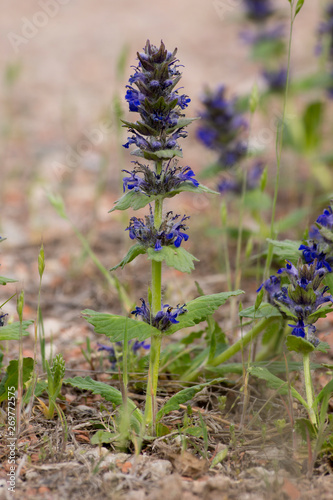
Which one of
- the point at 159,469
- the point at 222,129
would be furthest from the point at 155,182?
the point at 222,129

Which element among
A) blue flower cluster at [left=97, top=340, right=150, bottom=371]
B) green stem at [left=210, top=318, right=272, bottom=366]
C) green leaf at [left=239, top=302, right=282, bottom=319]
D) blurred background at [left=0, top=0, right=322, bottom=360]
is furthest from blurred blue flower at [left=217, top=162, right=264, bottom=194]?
green leaf at [left=239, top=302, right=282, bottom=319]

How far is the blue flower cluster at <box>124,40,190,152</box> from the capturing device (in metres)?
2.26

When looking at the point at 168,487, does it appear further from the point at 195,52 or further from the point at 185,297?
the point at 195,52

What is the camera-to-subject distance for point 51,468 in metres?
2.14

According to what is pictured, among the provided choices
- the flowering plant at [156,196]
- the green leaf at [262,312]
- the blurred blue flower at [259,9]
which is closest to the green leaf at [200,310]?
the flowering plant at [156,196]

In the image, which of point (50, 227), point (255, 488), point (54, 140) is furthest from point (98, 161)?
point (255, 488)

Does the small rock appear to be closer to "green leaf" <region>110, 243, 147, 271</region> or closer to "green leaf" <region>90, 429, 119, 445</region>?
"green leaf" <region>90, 429, 119, 445</region>

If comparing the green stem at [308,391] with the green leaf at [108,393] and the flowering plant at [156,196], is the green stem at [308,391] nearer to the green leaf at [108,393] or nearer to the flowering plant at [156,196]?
the flowering plant at [156,196]

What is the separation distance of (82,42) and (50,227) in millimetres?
6029

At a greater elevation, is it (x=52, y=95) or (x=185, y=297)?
(x=52, y=95)

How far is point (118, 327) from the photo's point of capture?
88.7 inches

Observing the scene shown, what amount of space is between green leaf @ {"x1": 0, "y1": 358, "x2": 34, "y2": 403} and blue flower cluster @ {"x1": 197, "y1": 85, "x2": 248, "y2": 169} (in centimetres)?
326

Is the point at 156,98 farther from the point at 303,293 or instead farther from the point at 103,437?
Answer: the point at 103,437

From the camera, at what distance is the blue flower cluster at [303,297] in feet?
7.63
